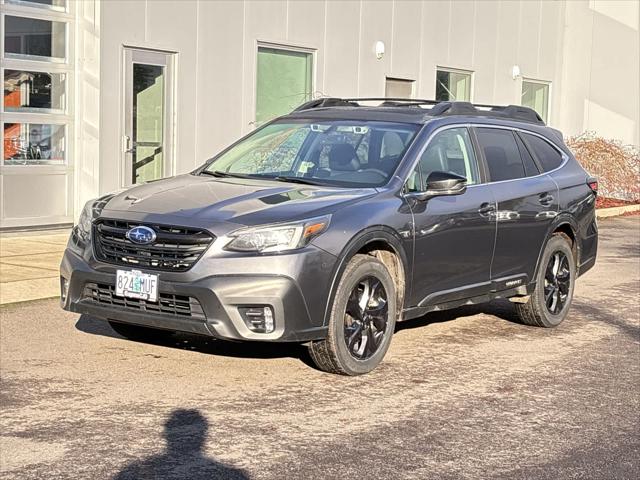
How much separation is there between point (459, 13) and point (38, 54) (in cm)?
962

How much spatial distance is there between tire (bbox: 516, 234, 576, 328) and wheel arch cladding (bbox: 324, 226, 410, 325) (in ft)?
6.38

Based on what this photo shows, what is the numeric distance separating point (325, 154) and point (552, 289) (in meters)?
2.56

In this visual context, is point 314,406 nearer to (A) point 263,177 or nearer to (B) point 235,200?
(B) point 235,200

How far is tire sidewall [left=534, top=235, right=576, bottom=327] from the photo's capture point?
9.31 metres

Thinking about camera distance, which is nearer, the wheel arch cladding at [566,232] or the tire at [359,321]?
the tire at [359,321]

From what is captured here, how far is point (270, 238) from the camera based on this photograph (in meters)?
6.88

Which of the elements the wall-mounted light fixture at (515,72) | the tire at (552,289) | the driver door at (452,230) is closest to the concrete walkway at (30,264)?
the driver door at (452,230)

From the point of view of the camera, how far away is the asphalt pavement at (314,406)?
552 cm

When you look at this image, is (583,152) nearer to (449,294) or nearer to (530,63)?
(530,63)

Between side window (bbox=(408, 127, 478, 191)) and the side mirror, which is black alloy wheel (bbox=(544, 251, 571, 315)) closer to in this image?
side window (bbox=(408, 127, 478, 191))

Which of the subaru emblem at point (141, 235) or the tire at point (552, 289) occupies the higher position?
the subaru emblem at point (141, 235)

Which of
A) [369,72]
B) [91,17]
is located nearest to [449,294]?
[91,17]

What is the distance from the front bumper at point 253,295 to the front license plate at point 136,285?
6 cm

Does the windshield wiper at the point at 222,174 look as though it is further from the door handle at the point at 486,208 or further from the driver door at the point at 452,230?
the door handle at the point at 486,208
